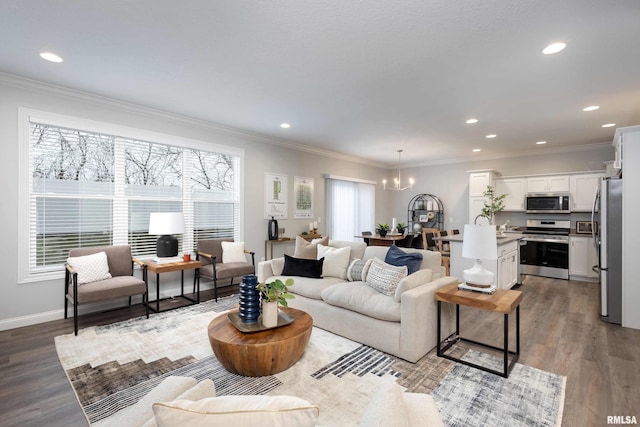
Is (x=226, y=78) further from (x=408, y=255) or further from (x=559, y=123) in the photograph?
(x=559, y=123)

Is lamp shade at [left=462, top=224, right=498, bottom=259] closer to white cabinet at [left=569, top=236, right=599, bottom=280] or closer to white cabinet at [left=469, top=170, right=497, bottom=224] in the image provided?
white cabinet at [left=569, top=236, right=599, bottom=280]

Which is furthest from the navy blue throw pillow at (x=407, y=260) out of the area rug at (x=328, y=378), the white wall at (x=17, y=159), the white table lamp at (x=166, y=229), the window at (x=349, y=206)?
the window at (x=349, y=206)

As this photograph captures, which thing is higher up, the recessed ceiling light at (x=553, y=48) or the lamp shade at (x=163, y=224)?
the recessed ceiling light at (x=553, y=48)

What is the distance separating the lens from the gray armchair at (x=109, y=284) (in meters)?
3.31

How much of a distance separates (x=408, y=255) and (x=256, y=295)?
1.64m

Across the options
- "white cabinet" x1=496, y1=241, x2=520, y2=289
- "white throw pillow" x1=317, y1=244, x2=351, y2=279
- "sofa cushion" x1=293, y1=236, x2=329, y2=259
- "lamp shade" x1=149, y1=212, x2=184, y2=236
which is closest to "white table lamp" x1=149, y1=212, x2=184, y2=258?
"lamp shade" x1=149, y1=212, x2=184, y2=236

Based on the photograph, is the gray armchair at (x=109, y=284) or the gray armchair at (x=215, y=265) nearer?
the gray armchair at (x=109, y=284)

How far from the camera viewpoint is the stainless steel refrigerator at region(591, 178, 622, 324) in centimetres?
366

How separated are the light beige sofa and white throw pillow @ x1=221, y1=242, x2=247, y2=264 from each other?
1.62 metres

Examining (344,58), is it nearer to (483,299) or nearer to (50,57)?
(483,299)

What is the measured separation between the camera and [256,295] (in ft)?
8.71

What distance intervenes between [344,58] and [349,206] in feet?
17.4

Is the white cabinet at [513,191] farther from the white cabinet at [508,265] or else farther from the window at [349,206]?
the window at [349,206]

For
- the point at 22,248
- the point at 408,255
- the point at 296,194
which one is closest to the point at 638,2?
the point at 408,255
